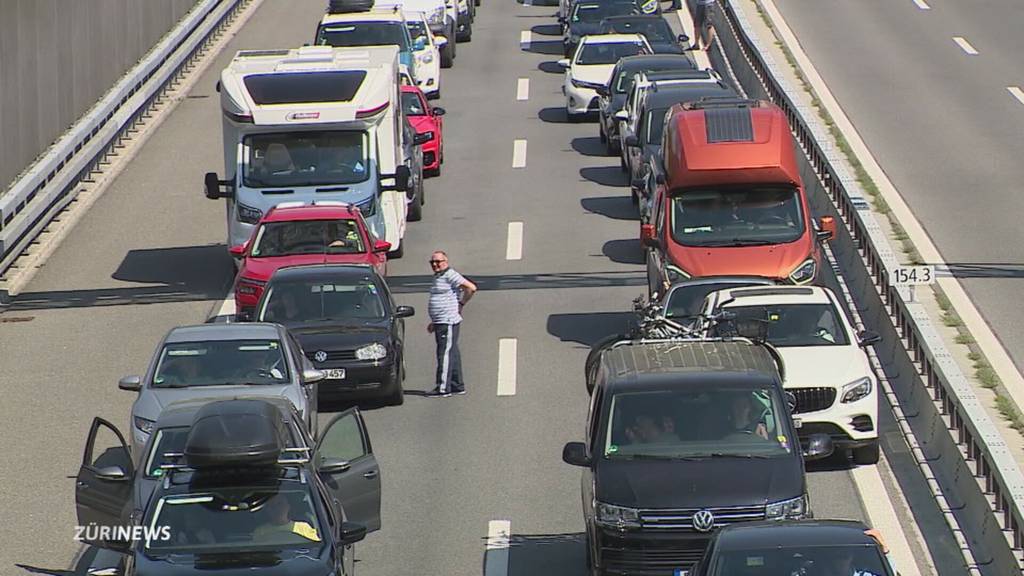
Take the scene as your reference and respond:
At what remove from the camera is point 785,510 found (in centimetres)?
1453

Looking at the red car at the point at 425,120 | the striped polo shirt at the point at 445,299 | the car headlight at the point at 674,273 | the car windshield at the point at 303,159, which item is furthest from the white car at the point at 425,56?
the striped polo shirt at the point at 445,299

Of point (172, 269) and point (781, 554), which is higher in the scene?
point (781, 554)

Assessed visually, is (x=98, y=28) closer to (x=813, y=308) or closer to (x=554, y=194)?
(x=554, y=194)

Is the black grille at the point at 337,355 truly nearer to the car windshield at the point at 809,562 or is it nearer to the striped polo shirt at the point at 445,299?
the striped polo shirt at the point at 445,299

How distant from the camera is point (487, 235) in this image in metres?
31.8

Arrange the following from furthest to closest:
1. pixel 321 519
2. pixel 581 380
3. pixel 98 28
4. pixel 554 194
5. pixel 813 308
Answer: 1. pixel 98 28
2. pixel 554 194
3. pixel 581 380
4. pixel 813 308
5. pixel 321 519

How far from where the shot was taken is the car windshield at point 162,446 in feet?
48.0

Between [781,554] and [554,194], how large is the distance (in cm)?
2320

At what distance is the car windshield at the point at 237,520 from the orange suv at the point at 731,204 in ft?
36.9

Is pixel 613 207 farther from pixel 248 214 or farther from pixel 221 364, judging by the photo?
pixel 221 364

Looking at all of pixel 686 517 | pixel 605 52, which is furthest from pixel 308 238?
pixel 605 52

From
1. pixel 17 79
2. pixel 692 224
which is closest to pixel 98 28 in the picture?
pixel 17 79

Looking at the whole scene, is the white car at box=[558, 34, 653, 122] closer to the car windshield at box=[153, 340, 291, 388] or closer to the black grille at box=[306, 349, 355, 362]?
the black grille at box=[306, 349, 355, 362]

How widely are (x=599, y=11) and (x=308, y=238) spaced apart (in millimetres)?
24821
